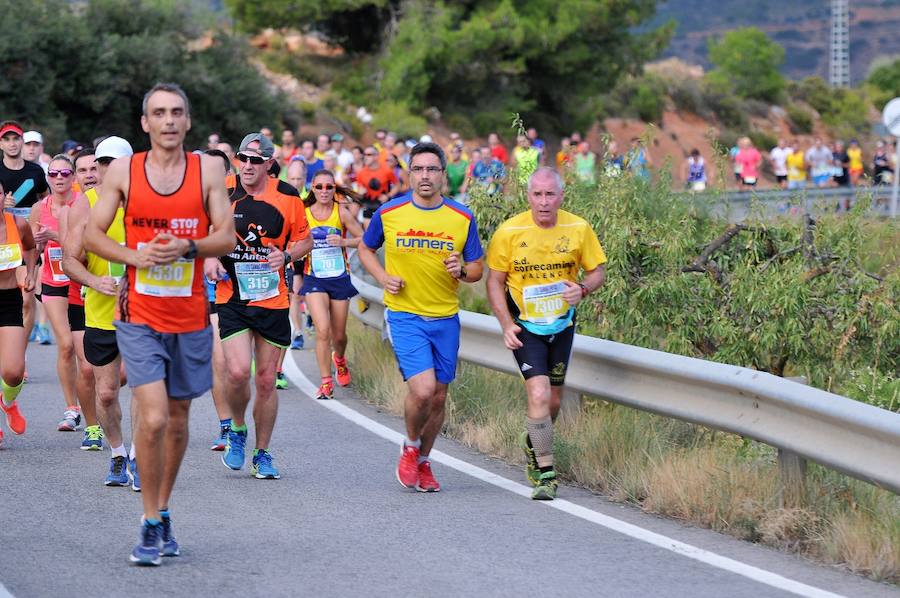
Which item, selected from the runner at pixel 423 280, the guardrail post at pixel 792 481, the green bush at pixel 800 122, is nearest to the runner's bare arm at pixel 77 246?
the runner at pixel 423 280

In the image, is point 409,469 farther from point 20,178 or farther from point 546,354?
point 20,178

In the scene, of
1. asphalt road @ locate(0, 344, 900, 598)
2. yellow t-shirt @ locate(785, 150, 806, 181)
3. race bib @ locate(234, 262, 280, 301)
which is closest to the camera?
asphalt road @ locate(0, 344, 900, 598)

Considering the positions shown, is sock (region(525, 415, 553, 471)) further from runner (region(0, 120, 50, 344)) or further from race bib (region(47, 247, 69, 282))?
runner (region(0, 120, 50, 344))

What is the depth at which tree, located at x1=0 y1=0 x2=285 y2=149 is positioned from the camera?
37.5m

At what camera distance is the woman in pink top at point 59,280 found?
11.0m

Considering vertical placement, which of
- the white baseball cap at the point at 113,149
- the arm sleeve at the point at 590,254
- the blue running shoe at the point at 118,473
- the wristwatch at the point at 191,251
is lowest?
the blue running shoe at the point at 118,473

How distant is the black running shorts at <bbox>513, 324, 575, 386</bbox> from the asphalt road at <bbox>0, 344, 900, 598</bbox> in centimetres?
69

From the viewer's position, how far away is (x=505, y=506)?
8.35 meters

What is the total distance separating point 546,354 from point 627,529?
4.72 ft

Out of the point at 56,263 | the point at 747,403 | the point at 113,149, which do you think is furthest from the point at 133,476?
the point at 747,403

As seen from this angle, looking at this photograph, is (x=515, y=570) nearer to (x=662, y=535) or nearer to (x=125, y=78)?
(x=662, y=535)

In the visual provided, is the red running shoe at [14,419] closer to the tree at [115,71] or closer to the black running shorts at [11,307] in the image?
the black running shorts at [11,307]

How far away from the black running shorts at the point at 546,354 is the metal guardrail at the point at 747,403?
0.42 meters

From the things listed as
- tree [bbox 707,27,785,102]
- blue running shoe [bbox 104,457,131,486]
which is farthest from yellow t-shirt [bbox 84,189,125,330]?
tree [bbox 707,27,785,102]
